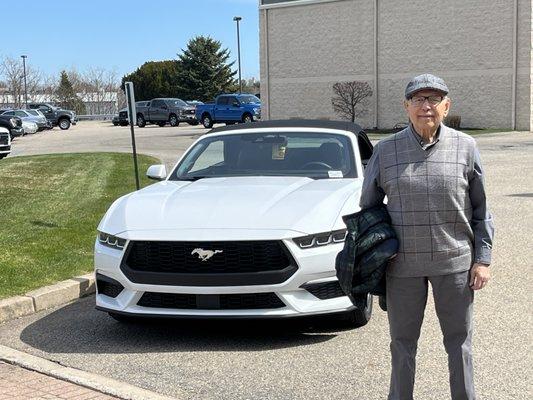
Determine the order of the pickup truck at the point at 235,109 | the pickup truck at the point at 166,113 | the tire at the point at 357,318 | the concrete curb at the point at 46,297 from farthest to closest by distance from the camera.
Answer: the pickup truck at the point at 166,113 → the pickup truck at the point at 235,109 → the concrete curb at the point at 46,297 → the tire at the point at 357,318

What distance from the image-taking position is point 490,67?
34.2 m

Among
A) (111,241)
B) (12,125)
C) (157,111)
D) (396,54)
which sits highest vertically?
(396,54)

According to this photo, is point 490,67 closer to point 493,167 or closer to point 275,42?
point 275,42

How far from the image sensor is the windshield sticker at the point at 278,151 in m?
6.76

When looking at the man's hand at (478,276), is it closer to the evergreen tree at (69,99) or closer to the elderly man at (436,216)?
the elderly man at (436,216)

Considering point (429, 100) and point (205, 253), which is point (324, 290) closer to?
point (205, 253)

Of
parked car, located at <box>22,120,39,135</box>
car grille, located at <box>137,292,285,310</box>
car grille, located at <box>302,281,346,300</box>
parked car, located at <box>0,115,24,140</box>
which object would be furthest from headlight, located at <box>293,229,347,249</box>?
parked car, located at <box>22,120,39,135</box>

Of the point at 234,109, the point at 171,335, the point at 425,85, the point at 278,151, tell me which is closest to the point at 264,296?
the point at 171,335

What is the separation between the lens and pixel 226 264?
496 cm

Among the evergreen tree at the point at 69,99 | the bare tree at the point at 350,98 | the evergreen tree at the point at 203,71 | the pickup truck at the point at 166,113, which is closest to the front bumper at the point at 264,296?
the bare tree at the point at 350,98

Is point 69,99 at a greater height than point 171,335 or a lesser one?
greater

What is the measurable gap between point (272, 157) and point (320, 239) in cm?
186

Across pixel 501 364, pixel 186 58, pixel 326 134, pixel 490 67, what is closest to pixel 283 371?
pixel 501 364

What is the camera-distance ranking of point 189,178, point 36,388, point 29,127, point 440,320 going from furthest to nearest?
point 29,127 < point 189,178 < point 36,388 < point 440,320
